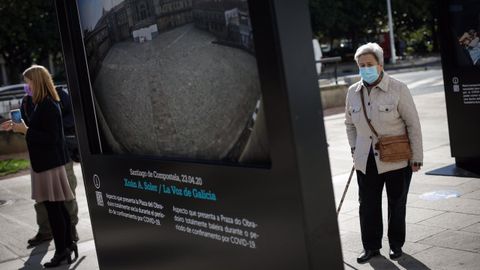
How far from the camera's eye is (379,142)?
16.3 feet

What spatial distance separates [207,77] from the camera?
9.97 feet

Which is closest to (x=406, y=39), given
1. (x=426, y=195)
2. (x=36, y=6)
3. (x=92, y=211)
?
(x=36, y=6)

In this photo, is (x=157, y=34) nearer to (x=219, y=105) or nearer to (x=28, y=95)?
(x=219, y=105)

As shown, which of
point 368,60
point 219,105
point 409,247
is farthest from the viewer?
point 409,247

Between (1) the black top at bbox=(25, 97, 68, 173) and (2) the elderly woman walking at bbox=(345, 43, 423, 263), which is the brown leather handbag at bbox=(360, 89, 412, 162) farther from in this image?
(1) the black top at bbox=(25, 97, 68, 173)

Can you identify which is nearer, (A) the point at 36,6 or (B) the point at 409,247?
(B) the point at 409,247

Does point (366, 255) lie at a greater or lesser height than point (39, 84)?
lesser

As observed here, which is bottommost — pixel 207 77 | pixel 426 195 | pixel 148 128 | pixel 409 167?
pixel 426 195

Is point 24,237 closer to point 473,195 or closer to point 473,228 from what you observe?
point 473,228

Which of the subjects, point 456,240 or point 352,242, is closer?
point 456,240

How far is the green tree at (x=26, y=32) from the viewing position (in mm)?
36938

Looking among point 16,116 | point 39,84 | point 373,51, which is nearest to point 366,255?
point 373,51

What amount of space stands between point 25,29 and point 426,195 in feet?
120

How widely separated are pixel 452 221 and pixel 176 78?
155 inches
